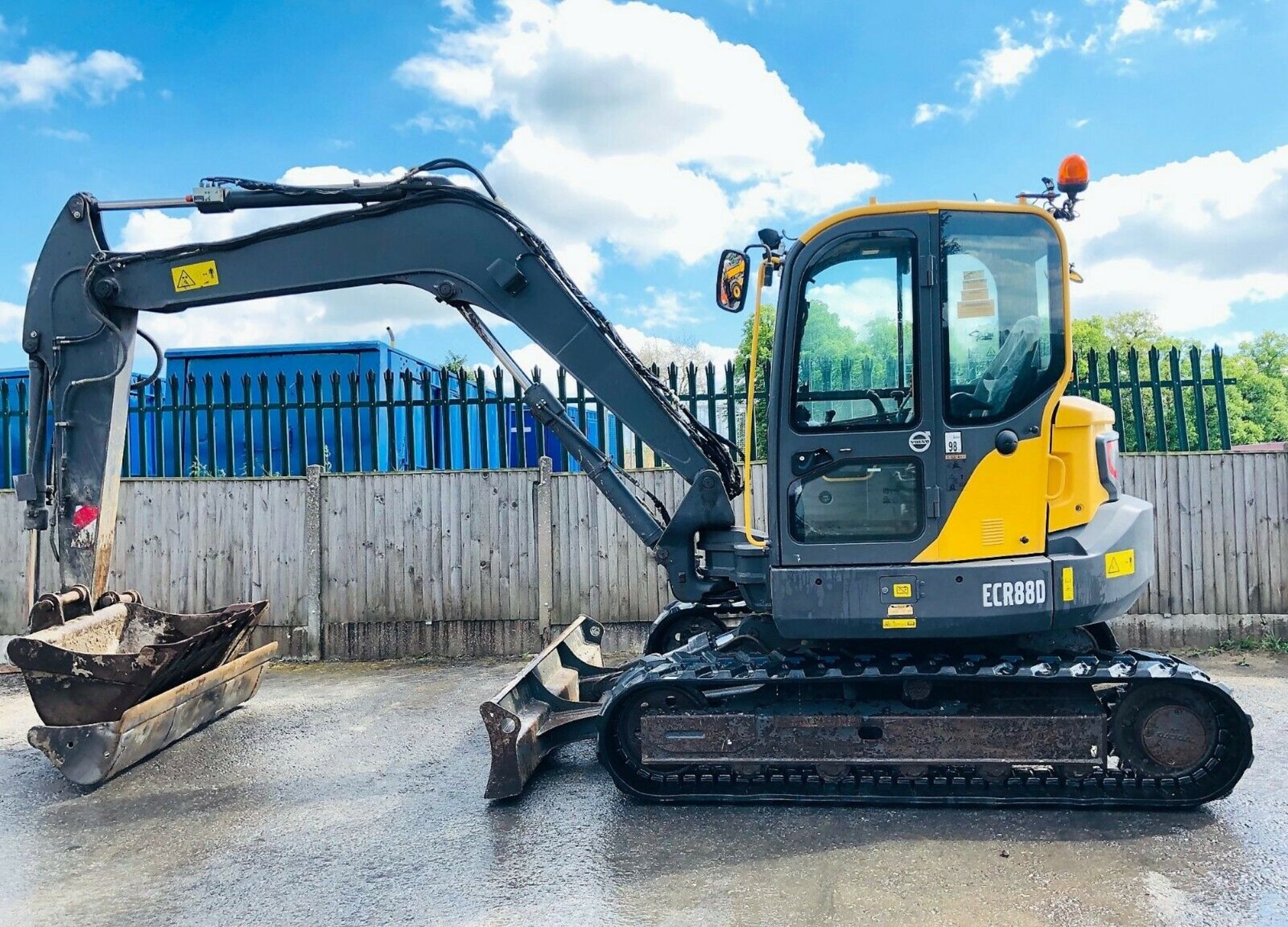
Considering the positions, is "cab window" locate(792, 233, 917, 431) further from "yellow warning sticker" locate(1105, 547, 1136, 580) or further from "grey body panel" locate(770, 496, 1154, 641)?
"yellow warning sticker" locate(1105, 547, 1136, 580)

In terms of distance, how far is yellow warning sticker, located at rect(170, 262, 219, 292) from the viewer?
579 centimetres

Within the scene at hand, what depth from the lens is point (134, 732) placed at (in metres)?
5.29

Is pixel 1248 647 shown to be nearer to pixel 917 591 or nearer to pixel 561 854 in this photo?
pixel 917 591

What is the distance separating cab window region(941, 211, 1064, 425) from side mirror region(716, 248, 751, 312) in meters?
0.99

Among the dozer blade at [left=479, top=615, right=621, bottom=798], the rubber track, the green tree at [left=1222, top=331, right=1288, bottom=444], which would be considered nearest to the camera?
the rubber track

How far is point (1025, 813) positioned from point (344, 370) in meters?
8.80

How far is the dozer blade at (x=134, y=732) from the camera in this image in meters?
5.11

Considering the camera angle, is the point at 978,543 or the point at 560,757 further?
the point at 560,757

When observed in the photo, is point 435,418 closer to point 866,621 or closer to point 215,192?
point 215,192

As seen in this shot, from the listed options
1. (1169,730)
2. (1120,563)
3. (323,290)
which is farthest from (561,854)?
(323,290)

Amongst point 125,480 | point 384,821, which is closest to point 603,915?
point 384,821

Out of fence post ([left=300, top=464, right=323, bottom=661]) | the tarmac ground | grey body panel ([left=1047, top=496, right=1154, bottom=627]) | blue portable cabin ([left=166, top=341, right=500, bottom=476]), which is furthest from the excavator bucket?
grey body panel ([left=1047, top=496, right=1154, bottom=627])

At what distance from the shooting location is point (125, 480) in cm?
898

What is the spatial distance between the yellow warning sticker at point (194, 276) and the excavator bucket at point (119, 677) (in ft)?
6.58
